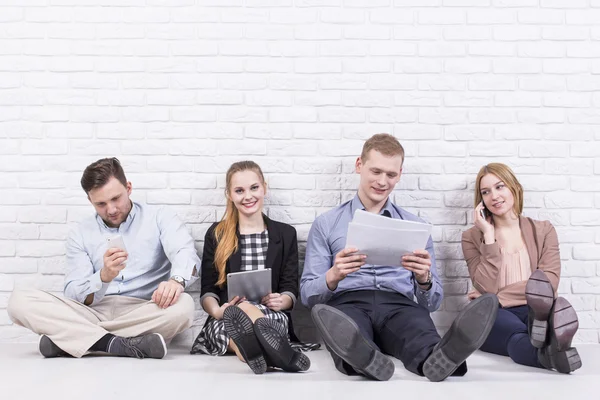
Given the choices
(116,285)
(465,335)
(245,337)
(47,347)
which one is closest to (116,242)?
(116,285)

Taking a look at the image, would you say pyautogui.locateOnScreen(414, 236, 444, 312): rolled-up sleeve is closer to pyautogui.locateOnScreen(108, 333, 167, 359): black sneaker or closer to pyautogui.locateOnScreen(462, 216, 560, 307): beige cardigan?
pyautogui.locateOnScreen(462, 216, 560, 307): beige cardigan

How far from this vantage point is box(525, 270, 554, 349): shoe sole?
255 cm

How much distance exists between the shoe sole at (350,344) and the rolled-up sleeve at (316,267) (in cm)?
58

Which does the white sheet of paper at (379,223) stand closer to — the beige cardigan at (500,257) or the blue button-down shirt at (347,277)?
the blue button-down shirt at (347,277)

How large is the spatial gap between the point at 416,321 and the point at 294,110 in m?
1.37

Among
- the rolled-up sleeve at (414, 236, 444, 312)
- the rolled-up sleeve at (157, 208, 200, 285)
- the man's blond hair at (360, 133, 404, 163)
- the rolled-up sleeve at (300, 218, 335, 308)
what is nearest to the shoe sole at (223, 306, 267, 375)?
the rolled-up sleeve at (300, 218, 335, 308)

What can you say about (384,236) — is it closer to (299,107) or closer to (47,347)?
(299,107)

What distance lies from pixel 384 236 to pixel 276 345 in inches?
25.1

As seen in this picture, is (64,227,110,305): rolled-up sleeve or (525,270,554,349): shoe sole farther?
(64,227,110,305): rolled-up sleeve

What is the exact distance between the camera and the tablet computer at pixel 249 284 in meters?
3.05

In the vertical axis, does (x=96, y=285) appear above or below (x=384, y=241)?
below

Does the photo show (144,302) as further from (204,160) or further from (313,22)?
(313,22)

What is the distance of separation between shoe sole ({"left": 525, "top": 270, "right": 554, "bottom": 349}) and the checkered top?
1361 mm

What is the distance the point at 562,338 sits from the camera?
2.51m
